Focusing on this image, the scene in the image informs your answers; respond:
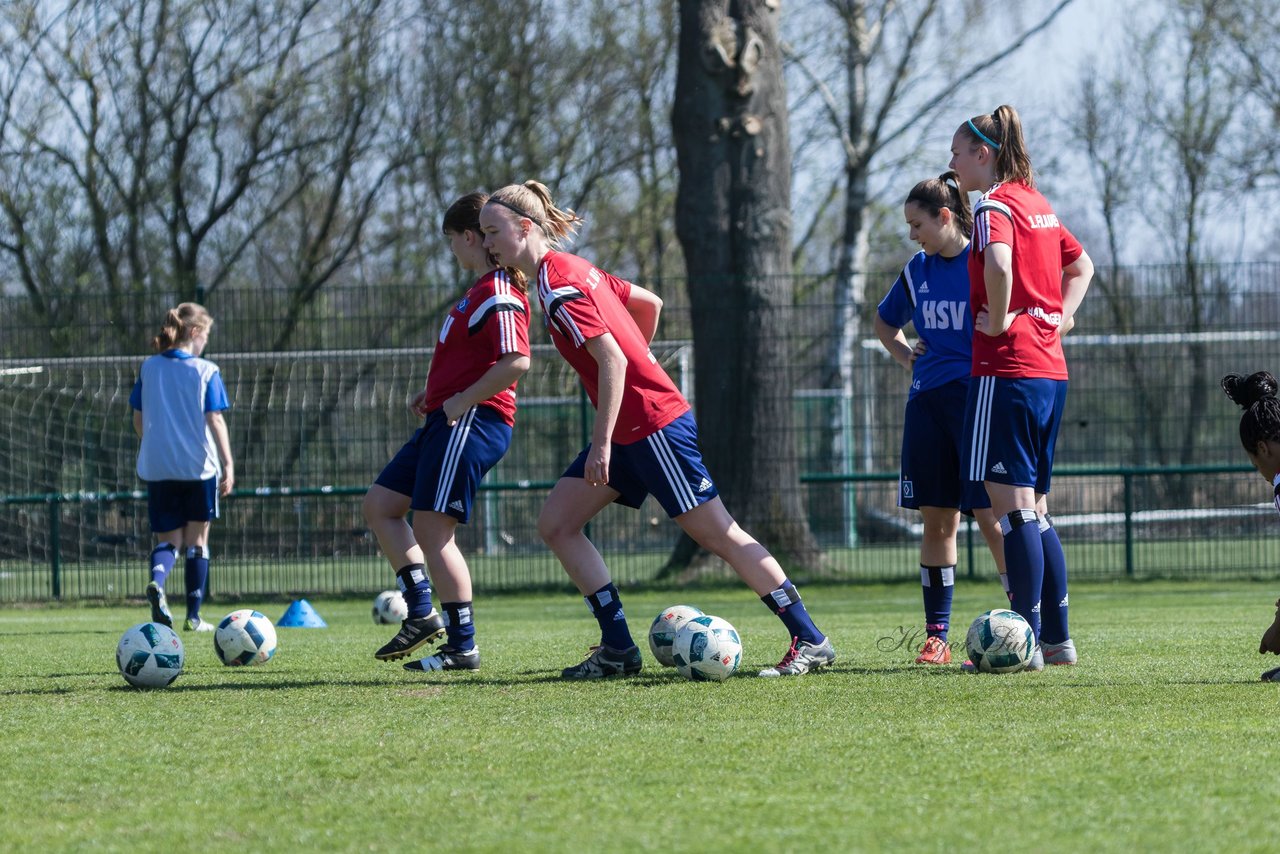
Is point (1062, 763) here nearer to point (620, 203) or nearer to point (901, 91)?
point (901, 91)

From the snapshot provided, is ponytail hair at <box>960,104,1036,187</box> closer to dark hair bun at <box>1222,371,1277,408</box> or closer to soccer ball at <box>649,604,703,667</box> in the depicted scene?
dark hair bun at <box>1222,371,1277,408</box>

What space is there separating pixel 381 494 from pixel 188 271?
71.1 ft

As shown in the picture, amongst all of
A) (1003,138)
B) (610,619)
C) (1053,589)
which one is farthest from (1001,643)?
(1003,138)

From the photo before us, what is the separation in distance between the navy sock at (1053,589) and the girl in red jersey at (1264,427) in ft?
2.59

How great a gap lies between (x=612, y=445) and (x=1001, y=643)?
1.66m

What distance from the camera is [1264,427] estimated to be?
17.0ft

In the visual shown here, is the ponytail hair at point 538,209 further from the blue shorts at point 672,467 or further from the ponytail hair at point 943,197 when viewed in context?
the ponytail hair at point 943,197

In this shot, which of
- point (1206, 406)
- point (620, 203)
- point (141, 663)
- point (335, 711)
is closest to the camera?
point (335, 711)

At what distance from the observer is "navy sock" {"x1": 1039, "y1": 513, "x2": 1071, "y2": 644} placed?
19.0ft

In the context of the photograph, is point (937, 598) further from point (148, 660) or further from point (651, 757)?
point (148, 660)

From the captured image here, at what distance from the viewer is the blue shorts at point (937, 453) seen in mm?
6285

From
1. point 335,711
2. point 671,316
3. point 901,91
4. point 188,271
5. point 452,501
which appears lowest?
point 335,711

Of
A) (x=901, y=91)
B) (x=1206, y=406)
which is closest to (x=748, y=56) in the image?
(x=1206, y=406)

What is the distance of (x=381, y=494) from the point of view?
645cm
